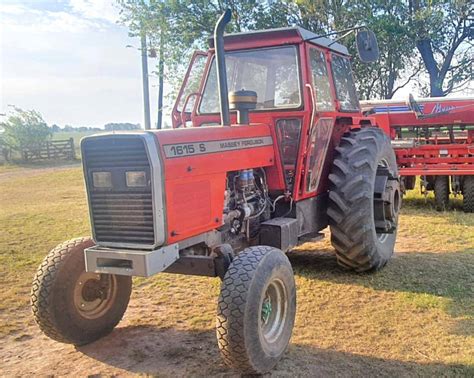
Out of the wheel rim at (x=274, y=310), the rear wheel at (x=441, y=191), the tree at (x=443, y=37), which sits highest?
the tree at (x=443, y=37)

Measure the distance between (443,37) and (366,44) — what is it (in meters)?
14.6

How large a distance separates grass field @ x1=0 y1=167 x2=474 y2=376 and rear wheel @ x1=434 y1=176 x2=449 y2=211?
183 centimetres

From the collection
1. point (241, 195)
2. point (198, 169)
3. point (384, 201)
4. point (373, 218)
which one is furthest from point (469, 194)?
point (198, 169)

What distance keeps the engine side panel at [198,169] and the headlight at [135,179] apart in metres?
0.15

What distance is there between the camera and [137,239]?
11.1 feet

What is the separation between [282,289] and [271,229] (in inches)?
33.1

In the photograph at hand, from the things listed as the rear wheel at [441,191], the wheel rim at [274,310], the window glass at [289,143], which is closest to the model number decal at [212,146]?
the window glass at [289,143]

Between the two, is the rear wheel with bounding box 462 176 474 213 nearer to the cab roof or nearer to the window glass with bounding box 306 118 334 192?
the window glass with bounding box 306 118 334 192

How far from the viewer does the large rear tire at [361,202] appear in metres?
4.88

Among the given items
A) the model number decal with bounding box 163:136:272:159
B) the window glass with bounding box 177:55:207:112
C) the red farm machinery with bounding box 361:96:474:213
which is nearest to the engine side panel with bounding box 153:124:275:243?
A: the model number decal with bounding box 163:136:272:159

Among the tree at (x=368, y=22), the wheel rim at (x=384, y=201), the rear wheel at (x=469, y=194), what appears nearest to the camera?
the wheel rim at (x=384, y=201)

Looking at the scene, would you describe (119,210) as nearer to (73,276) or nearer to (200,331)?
(73,276)

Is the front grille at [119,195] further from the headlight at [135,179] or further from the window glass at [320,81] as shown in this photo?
the window glass at [320,81]

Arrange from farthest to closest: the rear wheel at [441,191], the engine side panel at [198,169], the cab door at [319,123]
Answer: the rear wheel at [441,191]
the cab door at [319,123]
the engine side panel at [198,169]
